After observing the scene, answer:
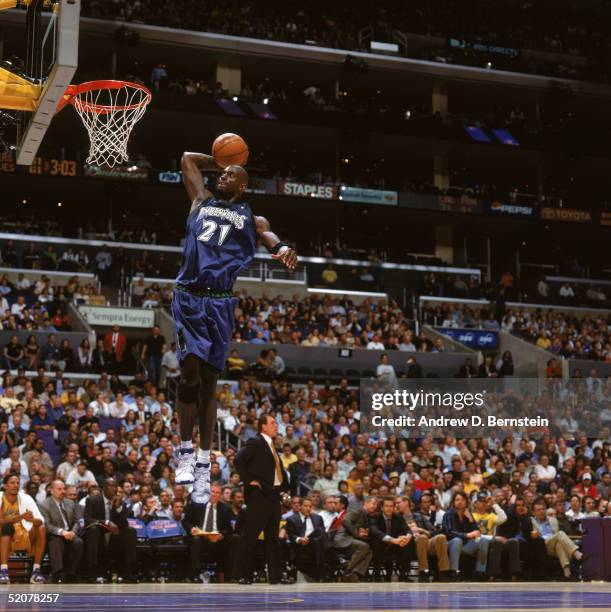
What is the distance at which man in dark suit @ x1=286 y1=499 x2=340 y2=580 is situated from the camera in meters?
14.0

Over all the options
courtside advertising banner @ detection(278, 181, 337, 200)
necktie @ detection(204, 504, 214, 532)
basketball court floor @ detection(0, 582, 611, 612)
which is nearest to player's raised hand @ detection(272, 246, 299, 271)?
basketball court floor @ detection(0, 582, 611, 612)

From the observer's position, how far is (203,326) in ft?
20.7

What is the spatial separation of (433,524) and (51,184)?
948 inches

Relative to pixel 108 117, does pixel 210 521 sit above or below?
below

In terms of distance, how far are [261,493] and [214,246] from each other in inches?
240

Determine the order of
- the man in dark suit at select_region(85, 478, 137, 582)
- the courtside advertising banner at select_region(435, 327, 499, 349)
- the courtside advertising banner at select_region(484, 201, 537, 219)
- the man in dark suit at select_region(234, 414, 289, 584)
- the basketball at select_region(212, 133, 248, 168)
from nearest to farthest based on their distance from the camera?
1. the basketball at select_region(212, 133, 248, 168)
2. the man in dark suit at select_region(234, 414, 289, 584)
3. the man in dark suit at select_region(85, 478, 137, 582)
4. the courtside advertising banner at select_region(435, 327, 499, 349)
5. the courtside advertising banner at select_region(484, 201, 537, 219)

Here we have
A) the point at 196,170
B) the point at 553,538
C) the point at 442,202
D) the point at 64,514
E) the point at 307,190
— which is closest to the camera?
the point at 196,170

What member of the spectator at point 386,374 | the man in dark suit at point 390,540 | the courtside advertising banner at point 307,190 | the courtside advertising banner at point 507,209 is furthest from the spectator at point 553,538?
the courtside advertising banner at point 507,209

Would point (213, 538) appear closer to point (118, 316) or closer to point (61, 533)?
point (61, 533)

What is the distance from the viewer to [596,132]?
129ft

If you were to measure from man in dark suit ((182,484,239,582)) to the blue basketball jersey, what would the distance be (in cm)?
737

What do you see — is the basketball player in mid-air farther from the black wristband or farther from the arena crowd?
the arena crowd

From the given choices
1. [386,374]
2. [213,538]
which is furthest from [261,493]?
[386,374]

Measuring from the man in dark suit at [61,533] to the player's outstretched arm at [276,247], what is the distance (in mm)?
7634
